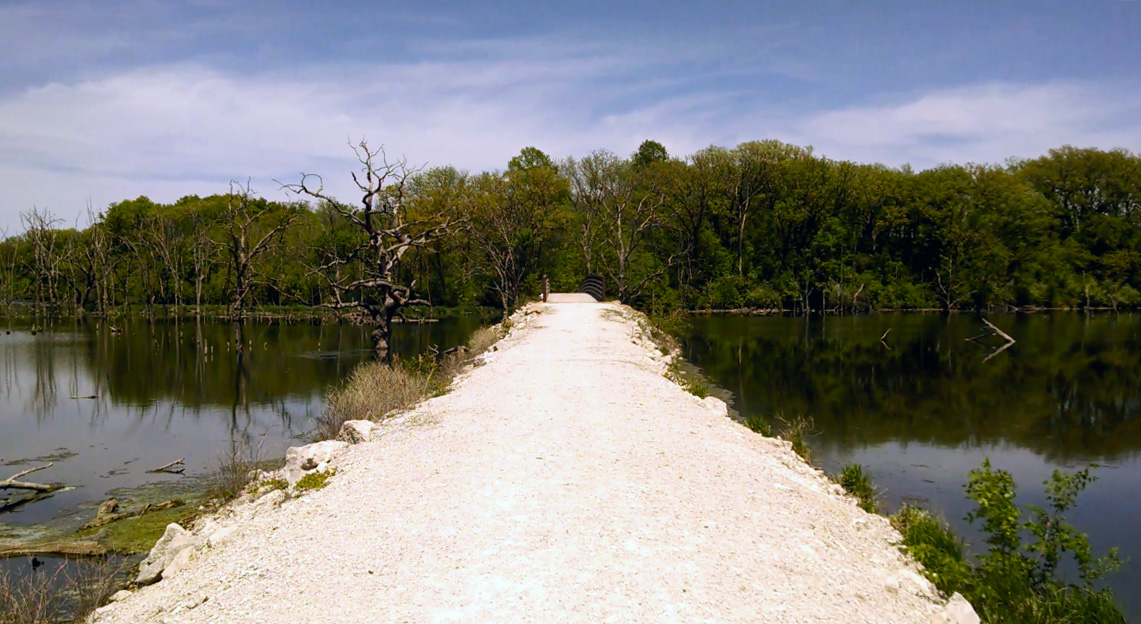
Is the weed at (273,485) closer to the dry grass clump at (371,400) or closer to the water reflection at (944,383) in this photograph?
the dry grass clump at (371,400)

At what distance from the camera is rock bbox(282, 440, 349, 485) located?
10547mm

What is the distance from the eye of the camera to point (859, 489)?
37.5 ft

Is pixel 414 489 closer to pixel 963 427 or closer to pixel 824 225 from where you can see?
pixel 963 427

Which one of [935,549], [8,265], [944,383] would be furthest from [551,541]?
[8,265]

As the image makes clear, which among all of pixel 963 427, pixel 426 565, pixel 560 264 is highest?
pixel 560 264

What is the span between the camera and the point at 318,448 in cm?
1116

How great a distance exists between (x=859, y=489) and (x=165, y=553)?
8942 millimetres

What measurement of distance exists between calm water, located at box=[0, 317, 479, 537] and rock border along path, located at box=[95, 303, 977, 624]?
6.04m

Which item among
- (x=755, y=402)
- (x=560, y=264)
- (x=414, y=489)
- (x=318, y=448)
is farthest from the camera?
(x=560, y=264)

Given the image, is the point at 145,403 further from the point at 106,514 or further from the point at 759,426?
the point at 759,426

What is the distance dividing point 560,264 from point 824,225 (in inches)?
871

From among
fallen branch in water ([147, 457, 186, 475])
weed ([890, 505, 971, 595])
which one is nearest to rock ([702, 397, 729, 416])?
weed ([890, 505, 971, 595])

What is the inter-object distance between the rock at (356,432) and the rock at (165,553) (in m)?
2.93

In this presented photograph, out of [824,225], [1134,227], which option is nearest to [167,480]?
[824,225]
